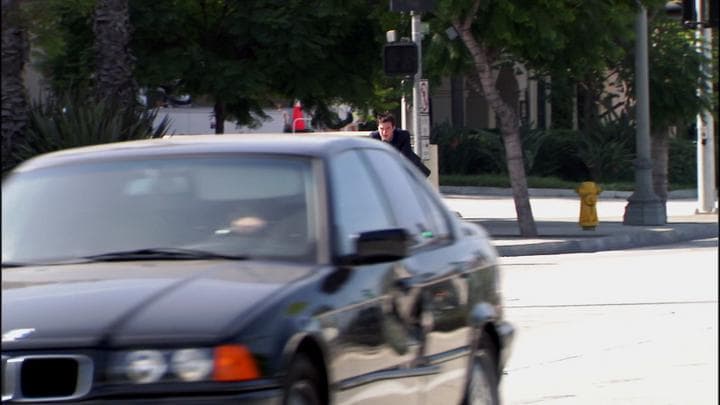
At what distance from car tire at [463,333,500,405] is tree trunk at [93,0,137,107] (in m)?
15.3

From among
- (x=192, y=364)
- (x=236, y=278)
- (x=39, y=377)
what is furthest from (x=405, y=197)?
(x=39, y=377)

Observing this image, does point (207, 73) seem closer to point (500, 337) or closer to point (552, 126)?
point (500, 337)

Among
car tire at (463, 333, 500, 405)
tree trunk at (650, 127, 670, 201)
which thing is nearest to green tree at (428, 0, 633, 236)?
tree trunk at (650, 127, 670, 201)

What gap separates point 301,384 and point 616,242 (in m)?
18.9

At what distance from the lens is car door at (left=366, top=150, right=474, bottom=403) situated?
22.8 ft

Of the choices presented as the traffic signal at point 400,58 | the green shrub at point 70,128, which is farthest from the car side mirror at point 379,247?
the traffic signal at point 400,58

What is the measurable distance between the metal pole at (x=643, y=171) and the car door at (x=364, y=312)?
20.2m

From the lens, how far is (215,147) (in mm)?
6723

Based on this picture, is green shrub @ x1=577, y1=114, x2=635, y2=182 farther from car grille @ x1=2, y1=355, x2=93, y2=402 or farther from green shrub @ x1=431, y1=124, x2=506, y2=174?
car grille @ x1=2, y1=355, x2=93, y2=402

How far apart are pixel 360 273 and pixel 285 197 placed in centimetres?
45

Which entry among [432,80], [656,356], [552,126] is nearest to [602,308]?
[656,356]

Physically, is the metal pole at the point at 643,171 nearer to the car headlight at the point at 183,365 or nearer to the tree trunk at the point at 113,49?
the tree trunk at the point at 113,49

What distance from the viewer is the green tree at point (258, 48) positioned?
1052 inches

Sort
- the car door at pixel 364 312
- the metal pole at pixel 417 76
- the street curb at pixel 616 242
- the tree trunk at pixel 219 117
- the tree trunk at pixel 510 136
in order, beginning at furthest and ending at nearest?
the tree trunk at pixel 219 117 < the tree trunk at pixel 510 136 < the street curb at pixel 616 242 < the metal pole at pixel 417 76 < the car door at pixel 364 312
